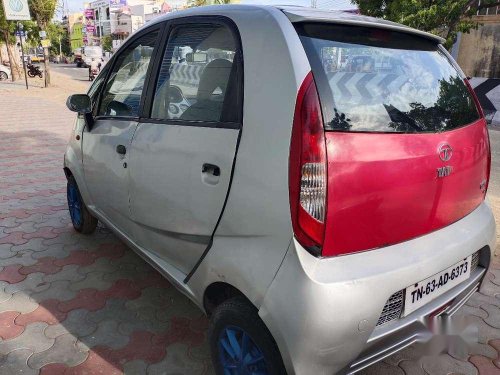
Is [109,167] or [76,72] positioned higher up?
[109,167]

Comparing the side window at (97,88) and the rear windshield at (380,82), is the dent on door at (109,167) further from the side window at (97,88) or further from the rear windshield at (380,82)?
the rear windshield at (380,82)

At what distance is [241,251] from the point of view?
162cm

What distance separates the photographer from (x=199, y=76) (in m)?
2.07

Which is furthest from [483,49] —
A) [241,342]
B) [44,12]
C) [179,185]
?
[44,12]

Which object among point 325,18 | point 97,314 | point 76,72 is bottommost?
point 76,72

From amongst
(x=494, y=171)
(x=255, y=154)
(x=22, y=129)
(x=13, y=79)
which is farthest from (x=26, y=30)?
(x=255, y=154)

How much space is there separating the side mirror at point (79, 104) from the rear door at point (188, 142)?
2.48ft

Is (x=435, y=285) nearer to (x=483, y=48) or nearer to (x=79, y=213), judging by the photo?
(x=79, y=213)

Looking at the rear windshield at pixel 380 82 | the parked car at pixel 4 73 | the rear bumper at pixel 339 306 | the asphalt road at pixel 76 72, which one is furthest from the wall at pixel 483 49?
the parked car at pixel 4 73

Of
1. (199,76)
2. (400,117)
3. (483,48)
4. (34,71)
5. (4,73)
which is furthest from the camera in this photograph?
(34,71)

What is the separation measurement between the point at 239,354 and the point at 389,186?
913mm

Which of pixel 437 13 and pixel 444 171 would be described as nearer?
pixel 444 171

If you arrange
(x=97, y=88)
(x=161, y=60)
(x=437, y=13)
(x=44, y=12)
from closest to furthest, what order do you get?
(x=161, y=60), (x=97, y=88), (x=437, y=13), (x=44, y=12)

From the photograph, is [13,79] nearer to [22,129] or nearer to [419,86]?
[22,129]
